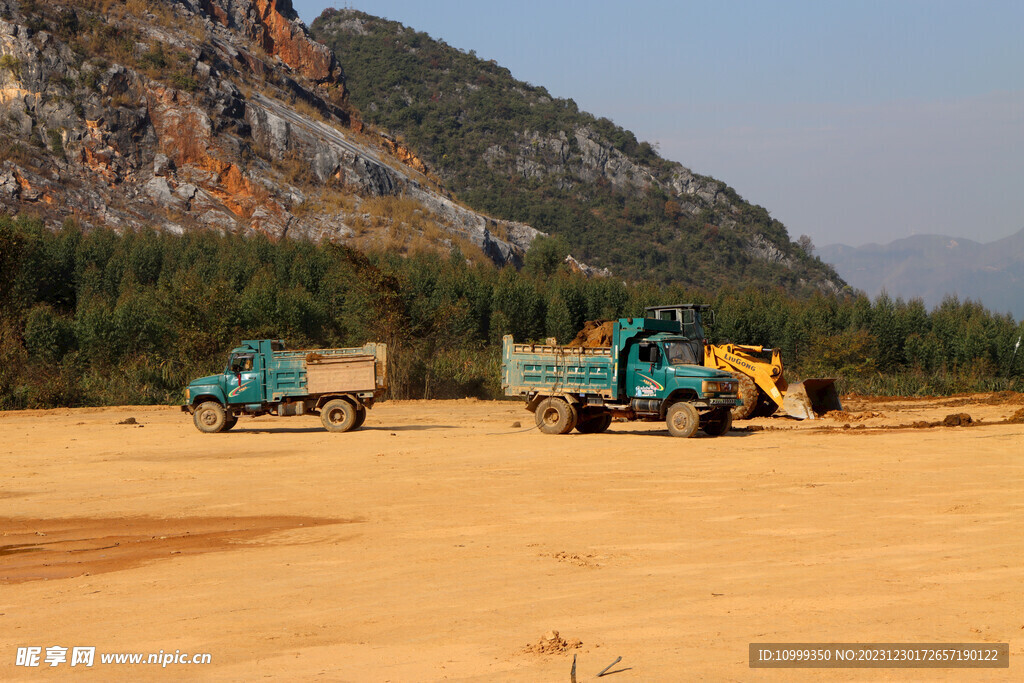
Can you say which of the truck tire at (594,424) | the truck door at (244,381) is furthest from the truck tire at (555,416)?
the truck door at (244,381)

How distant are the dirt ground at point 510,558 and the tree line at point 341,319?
18.5 m

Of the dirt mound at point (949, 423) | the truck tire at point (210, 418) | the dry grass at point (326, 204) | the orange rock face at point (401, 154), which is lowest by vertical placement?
the dirt mound at point (949, 423)

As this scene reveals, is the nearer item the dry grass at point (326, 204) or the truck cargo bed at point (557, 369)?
the truck cargo bed at point (557, 369)

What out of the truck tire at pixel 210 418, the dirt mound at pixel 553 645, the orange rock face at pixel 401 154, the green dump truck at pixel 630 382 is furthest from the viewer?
the orange rock face at pixel 401 154

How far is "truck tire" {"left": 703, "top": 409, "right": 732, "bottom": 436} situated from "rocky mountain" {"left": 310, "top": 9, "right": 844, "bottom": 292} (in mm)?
86601

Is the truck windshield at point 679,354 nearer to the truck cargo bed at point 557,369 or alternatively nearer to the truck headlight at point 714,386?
the truck headlight at point 714,386

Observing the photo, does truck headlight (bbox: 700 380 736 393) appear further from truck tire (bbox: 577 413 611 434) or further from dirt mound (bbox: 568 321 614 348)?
dirt mound (bbox: 568 321 614 348)

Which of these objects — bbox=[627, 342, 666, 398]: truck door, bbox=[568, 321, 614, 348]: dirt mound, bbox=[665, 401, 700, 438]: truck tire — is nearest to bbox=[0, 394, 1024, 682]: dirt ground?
bbox=[665, 401, 700, 438]: truck tire

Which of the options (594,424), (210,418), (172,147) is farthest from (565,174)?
(210,418)

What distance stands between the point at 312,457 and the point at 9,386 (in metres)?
19.7

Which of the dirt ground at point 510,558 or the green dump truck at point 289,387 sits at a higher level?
the green dump truck at point 289,387

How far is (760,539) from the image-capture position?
9.91m

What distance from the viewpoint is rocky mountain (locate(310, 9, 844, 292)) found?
381 feet

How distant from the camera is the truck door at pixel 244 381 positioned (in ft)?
76.4
